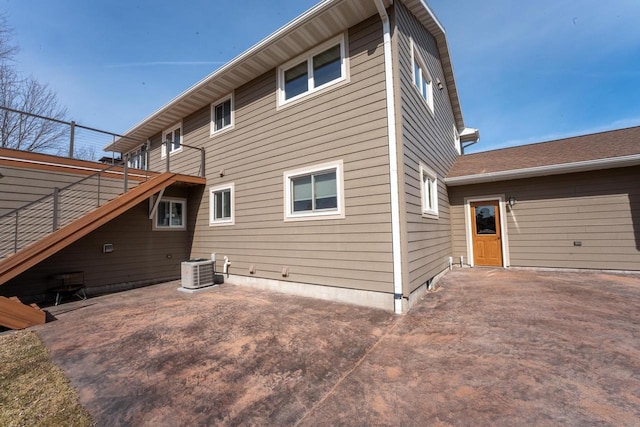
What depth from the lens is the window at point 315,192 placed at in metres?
5.62

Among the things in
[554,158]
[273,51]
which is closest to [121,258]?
[273,51]

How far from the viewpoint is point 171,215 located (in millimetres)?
9172

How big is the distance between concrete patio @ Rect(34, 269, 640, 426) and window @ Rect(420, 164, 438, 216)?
2.20m

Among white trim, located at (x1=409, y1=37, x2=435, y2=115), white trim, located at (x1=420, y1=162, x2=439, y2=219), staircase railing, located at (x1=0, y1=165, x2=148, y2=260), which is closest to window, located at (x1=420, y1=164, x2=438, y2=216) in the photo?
white trim, located at (x1=420, y1=162, x2=439, y2=219)

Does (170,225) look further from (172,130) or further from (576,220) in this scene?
(576,220)

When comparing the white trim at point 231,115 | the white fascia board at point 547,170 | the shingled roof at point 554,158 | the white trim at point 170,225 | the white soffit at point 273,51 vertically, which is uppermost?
the white soffit at point 273,51

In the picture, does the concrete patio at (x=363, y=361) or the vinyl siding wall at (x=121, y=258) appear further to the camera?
the vinyl siding wall at (x=121, y=258)

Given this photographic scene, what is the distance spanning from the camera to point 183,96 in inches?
333

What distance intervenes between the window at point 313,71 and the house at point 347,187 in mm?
32

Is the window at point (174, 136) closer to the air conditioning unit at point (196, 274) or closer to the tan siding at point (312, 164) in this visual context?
the tan siding at point (312, 164)

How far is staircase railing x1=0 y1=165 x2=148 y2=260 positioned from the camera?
605cm

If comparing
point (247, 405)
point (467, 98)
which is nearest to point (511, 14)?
point (467, 98)

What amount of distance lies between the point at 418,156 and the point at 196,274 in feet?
21.1

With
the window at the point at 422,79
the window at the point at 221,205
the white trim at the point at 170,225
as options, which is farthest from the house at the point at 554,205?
the white trim at the point at 170,225
